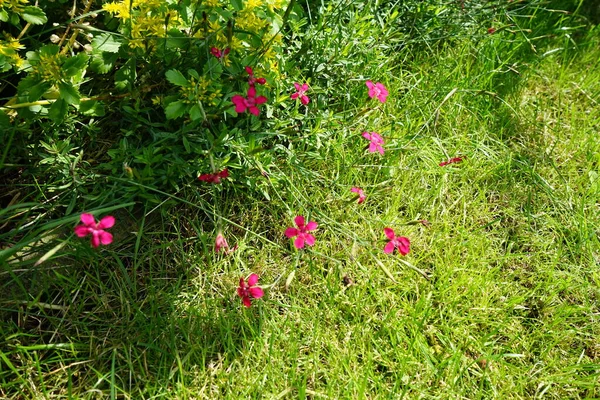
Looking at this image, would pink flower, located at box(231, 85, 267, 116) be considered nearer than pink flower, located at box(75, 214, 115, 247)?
No

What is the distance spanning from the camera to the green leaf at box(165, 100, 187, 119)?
1632 millimetres

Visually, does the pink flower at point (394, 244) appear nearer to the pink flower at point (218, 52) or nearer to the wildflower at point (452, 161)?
the wildflower at point (452, 161)

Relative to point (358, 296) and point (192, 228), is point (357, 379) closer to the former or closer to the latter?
point (358, 296)

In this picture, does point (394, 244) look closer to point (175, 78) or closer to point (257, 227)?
point (257, 227)

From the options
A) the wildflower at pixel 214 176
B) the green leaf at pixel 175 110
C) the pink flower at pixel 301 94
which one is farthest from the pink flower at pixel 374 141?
the green leaf at pixel 175 110

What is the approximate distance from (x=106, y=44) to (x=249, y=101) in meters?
0.46

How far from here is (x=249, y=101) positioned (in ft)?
5.36

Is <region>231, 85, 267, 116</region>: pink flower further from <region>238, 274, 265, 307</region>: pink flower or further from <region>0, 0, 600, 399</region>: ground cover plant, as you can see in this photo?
<region>238, 274, 265, 307</region>: pink flower

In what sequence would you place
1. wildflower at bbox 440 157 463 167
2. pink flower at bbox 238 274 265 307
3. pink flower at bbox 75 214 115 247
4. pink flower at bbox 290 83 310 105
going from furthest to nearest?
wildflower at bbox 440 157 463 167, pink flower at bbox 290 83 310 105, pink flower at bbox 238 274 265 307, pink flower at bbox 75 214 115 247

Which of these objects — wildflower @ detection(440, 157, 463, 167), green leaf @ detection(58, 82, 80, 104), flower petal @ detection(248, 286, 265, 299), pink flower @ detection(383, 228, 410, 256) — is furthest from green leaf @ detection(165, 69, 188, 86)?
wildflower @ detection(440, 157, 463, 167)

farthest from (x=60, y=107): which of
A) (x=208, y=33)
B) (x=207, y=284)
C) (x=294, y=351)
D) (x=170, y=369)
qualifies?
(x=294, y=351)

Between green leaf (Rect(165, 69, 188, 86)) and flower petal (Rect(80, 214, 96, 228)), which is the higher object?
green leaf (Rect(165, 69, 188, 86))

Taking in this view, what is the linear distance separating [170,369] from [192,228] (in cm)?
49

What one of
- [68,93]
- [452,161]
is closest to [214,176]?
[68,93]
